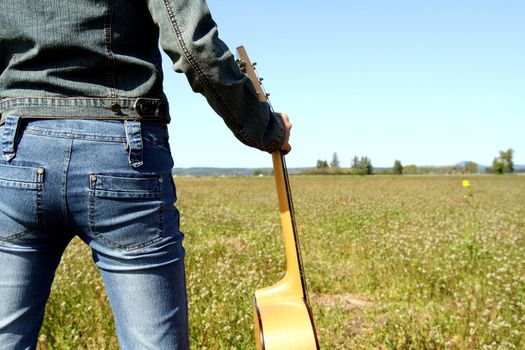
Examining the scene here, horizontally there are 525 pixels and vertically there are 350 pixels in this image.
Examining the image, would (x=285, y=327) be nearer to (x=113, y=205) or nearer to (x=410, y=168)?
(x=113, y=205)

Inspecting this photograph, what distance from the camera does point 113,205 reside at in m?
1.70

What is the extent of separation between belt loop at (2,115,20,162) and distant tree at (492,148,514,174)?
133290 mm

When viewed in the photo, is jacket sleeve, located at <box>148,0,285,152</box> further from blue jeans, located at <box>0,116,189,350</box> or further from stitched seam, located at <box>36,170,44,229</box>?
stitched seam, located at <box>36,170,44,229</box>

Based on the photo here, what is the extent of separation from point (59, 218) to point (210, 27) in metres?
0.85

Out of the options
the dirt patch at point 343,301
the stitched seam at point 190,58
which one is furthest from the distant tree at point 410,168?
the stitched seam at point 190,58

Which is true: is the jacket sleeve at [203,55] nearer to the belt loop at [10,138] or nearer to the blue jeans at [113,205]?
the blue jeans at [113,205]

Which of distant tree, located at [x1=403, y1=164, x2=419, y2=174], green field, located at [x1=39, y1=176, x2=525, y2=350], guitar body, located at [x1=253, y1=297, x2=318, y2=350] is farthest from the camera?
distant tree, located at [x1=403, y1=164, x2=419, y2=174]

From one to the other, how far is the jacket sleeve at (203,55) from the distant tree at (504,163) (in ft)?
436

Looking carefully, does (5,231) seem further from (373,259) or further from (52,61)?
(373,259)

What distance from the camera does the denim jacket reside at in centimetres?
171

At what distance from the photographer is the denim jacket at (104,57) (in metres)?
1.71

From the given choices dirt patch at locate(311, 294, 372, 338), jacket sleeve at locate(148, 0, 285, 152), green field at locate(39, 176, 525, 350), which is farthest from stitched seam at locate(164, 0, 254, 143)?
dirt patch at locate(311, 294, 372, 338)

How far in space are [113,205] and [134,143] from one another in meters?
0.22

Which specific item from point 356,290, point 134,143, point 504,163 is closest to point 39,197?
point 134,143
